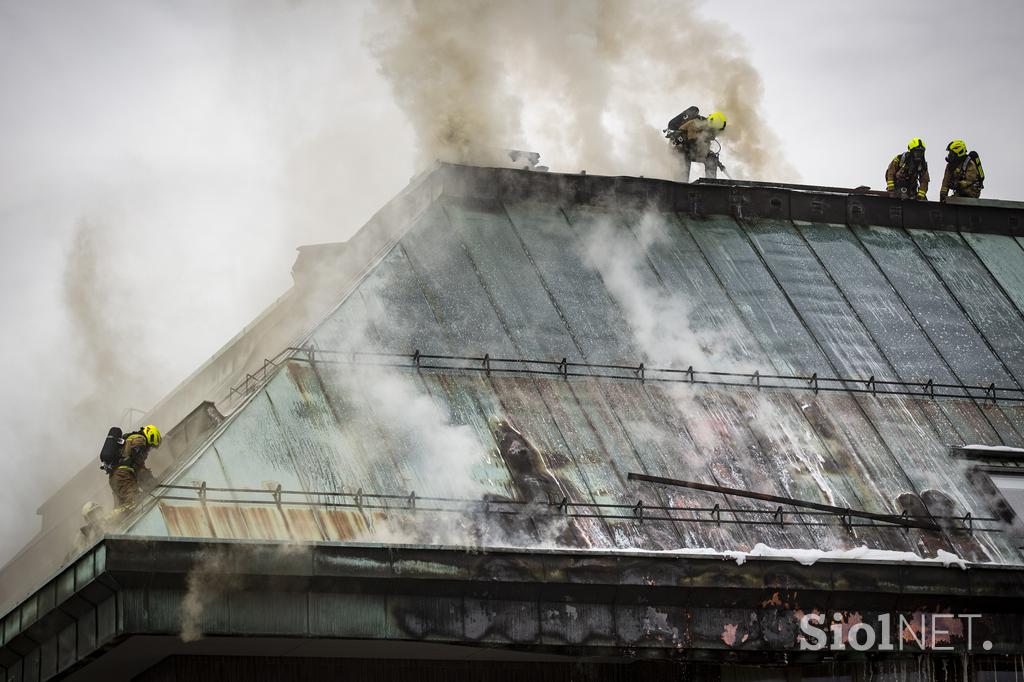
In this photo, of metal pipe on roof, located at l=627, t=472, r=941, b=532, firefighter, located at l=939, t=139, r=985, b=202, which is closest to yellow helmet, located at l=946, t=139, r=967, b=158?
firefighter, located at l=939, t=139, r=985, b=202

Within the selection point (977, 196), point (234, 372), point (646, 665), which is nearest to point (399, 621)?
point (646, 665)

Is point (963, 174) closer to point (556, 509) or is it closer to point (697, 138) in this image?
point (697, 138)

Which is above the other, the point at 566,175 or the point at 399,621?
the point at 566,175

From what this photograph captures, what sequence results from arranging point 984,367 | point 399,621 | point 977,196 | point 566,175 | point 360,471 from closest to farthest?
point 399,621, point 360,471, point 984,367, point 566,175, point 977,196

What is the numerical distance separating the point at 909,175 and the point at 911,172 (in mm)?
68

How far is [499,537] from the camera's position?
17688 mm

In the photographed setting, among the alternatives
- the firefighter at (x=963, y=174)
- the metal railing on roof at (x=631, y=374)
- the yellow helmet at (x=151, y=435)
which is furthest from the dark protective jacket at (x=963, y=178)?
the yellow helmet at (x=151, y=435)

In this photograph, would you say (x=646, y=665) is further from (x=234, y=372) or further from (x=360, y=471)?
(x=234, y=372)

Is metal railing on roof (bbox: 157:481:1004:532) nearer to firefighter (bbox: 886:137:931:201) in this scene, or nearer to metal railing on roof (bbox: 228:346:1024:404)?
metal railing on roof (bbox: 228:346:1024:404)

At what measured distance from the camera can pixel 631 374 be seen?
21.4 metres

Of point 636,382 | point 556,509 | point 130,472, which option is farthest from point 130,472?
point 636,382

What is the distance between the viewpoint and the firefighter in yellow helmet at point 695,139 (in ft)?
96.2

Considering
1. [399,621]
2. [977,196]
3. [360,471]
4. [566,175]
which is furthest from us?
[977,196]

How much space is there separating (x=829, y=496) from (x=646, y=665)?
345 cm
